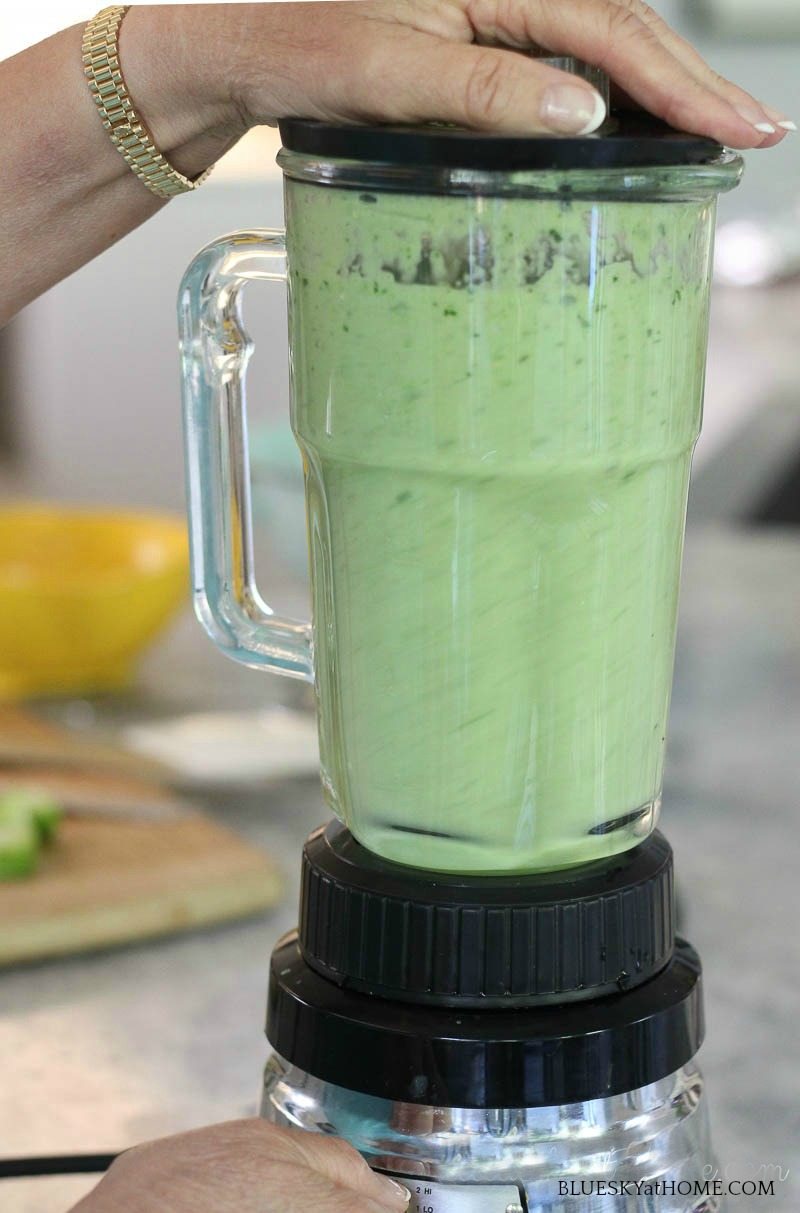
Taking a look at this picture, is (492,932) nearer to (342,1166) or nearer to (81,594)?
(342,1166)

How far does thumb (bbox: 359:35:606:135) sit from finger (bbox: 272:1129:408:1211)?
1.12ft

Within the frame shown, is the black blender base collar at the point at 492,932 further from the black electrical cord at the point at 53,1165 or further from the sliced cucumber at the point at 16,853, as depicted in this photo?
the sliced cucumber at the point at 16,853

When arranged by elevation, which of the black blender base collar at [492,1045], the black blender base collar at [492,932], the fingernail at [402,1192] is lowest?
the fingernail at [402,1192]

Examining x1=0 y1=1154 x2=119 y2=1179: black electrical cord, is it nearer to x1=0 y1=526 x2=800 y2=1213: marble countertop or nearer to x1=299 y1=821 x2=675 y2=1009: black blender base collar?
x1=0 y1=526 x2=800 y2=1213: marble countertop

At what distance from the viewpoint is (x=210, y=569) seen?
0.59 m

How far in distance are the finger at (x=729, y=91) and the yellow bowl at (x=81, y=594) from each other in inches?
32.4

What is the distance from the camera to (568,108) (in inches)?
17.2

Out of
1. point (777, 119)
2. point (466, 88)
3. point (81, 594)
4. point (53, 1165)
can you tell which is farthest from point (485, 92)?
point (81, 594)

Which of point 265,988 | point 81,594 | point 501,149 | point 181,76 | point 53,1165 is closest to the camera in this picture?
point 501,149

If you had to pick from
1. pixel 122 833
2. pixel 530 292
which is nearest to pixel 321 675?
pixel 530 292

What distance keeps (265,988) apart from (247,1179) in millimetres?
382

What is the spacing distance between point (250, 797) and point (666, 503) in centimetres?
67

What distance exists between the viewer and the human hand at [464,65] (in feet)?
1.45

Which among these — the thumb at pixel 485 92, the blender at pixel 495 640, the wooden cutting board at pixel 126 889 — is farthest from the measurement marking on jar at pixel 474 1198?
the wooden cutting board at pixel 126 889
